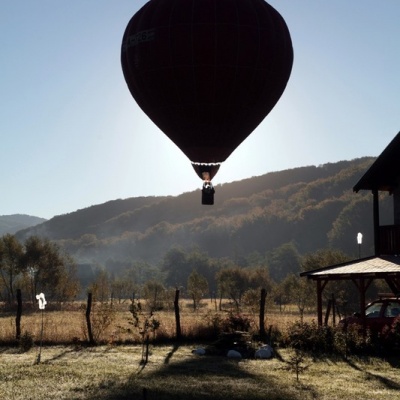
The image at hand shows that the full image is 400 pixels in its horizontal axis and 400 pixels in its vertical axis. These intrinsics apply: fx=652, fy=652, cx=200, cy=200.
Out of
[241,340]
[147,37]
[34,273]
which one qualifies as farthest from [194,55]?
[34,273]

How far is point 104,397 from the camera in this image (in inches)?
600

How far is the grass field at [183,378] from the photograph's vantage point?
51.7 ft

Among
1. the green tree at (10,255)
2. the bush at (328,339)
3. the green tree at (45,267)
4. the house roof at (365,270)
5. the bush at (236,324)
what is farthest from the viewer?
the green tree at (45,267)

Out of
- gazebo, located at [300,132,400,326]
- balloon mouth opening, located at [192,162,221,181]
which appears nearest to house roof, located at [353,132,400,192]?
gazebo, located at [300,132,400,326]

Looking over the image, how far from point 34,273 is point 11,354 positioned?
55637 mm

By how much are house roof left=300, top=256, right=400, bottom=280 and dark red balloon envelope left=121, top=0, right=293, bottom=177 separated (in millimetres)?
6720

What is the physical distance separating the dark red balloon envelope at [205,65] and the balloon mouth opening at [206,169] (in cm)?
27

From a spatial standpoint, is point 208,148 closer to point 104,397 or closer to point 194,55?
point 194,55

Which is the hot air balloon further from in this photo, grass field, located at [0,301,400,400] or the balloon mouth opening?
grass field, located at [0,301,400,400]

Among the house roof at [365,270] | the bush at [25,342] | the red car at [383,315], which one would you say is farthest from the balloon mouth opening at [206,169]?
the bush at [25,342]

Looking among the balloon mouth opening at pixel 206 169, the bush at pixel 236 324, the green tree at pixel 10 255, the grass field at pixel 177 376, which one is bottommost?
the grass field at pixel 177 376

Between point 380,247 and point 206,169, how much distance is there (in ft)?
27.3

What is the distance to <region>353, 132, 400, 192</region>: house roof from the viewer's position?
90.9 feet

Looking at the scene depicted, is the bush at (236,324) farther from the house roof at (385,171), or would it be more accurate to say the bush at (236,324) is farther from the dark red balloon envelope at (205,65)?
the house roof at (385,171)
